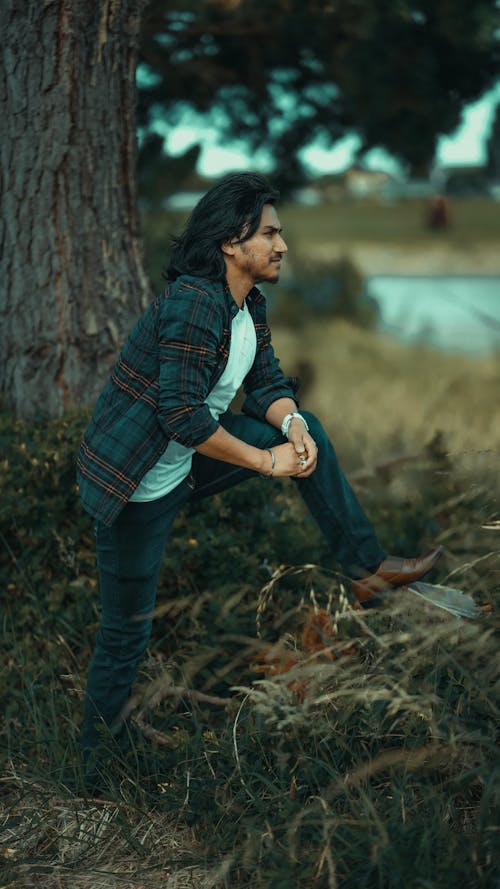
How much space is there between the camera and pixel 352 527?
9.99 ft

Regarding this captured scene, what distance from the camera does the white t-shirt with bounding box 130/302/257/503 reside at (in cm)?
292

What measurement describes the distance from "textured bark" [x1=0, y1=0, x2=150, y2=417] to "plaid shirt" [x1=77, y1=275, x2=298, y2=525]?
4.62ft

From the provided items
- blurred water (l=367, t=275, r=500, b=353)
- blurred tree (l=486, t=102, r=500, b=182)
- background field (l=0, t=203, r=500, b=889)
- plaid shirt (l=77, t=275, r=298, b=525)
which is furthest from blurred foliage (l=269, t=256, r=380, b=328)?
blurred tree (l=486, t=102, r=500, b=182)

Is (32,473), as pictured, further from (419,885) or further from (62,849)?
A: (419,885)

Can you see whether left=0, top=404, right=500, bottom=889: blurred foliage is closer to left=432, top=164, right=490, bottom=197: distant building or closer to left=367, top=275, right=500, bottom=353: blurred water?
left=367, top=275, right=500, bottom=353: blurred water

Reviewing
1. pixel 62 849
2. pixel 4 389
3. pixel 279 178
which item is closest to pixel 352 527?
pixel 62 849

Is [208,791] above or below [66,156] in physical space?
below

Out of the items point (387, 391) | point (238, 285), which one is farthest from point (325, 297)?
point (238, 285)

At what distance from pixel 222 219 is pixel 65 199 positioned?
63.0 inches

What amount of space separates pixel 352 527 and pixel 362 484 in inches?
85.3

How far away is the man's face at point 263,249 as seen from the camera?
2.82 meters

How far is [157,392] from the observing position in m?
2.83

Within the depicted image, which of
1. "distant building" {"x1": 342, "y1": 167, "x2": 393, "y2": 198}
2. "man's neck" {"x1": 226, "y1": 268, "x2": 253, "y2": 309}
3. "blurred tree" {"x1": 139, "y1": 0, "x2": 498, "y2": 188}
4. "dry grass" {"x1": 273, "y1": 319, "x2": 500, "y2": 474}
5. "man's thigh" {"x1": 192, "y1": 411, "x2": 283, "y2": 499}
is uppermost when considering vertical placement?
"blurred tree" {"x1": 139, "y1": 0, "x2": 498, "y2": 188}

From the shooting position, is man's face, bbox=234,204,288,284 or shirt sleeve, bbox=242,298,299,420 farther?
shirt sleeve, bbox=242,298,299,420
